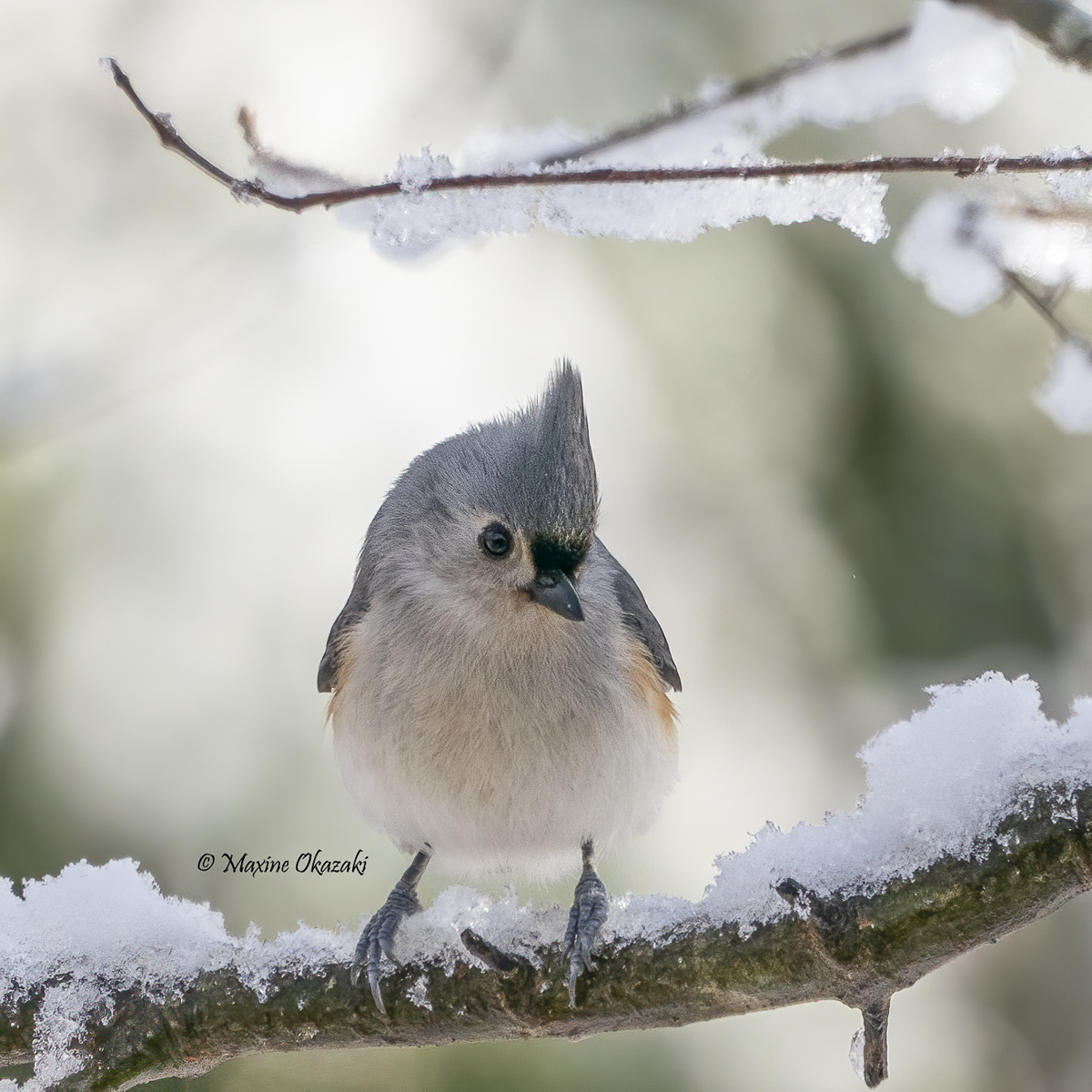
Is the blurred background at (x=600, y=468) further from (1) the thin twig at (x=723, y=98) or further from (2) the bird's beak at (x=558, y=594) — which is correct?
(1) the thin twig at (x=723, y=98)

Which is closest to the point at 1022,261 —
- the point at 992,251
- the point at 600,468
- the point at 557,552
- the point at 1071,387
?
the point at 992,251

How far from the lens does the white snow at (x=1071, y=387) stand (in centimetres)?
119

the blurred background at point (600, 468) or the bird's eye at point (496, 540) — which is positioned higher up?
the blurred background at point (600, 468)

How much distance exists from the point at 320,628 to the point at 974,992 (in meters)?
2.06

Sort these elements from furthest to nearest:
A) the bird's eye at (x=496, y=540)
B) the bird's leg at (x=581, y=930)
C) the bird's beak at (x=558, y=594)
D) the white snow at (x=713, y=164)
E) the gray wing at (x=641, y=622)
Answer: the gray wing at (x=641, y=622), the bird's eye at (x=496, y=540), the bird's beak at (x=558, y=594), the bird's leg at (x=581, y=930), the white snow at (x=713, y=164)

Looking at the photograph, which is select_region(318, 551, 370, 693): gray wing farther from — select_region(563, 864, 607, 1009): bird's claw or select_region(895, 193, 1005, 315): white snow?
select_region(895, 193, 1005, 315): white snow

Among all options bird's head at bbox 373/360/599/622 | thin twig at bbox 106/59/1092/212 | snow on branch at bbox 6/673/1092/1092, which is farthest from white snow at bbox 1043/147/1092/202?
bird's head at bbox 373/360/599/622

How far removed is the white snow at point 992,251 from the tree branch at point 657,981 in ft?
1.69

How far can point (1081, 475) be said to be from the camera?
352 centimetres

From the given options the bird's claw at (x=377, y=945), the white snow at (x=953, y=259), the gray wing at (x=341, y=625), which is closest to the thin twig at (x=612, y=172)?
the white snow at (x=953, y=259)

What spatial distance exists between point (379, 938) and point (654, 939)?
0.44 m

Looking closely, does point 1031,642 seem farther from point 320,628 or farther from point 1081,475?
point 320,628

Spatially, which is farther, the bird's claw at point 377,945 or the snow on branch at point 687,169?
the bird's claw at point 377,945

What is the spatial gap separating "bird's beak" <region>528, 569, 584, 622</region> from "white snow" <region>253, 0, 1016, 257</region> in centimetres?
73
